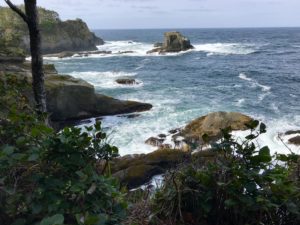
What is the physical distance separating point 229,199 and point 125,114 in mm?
19901

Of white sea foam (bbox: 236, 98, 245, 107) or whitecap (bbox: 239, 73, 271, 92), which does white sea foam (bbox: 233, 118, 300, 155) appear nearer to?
white sea foam (bbox: 236, 98, 245, 107)

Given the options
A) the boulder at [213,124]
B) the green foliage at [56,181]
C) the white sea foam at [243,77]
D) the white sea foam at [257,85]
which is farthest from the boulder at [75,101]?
the white sea foam at [243,77]

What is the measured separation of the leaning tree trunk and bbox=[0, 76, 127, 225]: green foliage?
5.90ft

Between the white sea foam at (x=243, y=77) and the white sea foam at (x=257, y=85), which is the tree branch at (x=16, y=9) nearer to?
the white sea foam at (x=257, y=85)

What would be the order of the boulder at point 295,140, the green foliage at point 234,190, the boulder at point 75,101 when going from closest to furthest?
the green foliage at point 234,190, the boulder at point 295,140, the boulder at point 75,101

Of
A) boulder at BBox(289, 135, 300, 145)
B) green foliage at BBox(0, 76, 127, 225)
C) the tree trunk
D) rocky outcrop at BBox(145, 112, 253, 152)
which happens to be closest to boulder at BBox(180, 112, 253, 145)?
rocky outcrop at BBox(145, 112, 253, 152)

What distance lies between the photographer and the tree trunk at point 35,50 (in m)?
5.08

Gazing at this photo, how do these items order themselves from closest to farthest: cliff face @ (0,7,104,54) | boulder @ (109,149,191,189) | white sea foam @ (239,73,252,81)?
boulder @ (109,149,191,189) < white sea foam @ (239,73,252,81) < cliff face @ (0,7,104,54)

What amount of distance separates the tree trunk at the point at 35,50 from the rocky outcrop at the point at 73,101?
13.4 meters

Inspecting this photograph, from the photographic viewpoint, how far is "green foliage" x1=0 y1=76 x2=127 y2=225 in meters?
2.80

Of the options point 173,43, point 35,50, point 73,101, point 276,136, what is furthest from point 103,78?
point 35,50

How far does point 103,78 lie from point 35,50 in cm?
3251

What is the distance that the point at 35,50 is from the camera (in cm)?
528

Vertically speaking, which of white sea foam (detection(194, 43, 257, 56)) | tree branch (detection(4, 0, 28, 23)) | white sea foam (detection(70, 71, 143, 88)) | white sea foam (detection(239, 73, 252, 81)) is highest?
tree branch (detection(4, 0, 28, 23))
